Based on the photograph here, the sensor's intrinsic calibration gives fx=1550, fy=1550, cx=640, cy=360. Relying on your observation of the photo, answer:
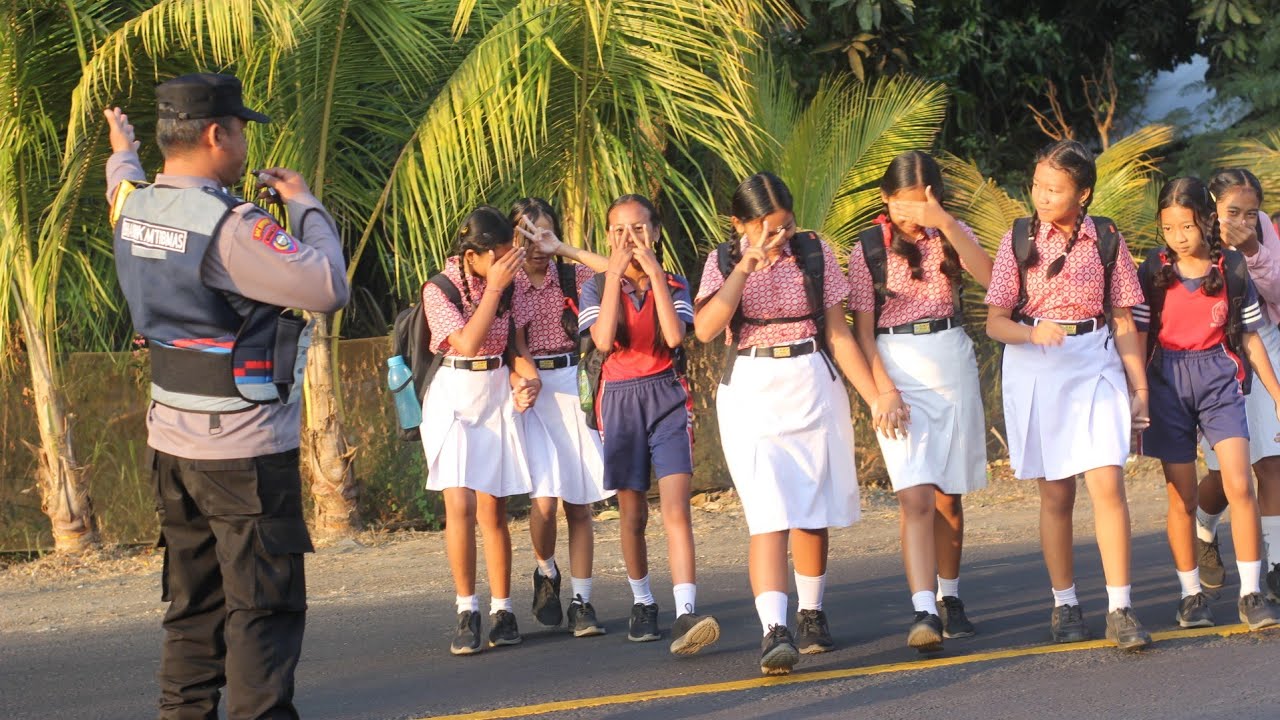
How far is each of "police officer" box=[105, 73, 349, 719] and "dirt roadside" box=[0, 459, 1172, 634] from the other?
3266 mm

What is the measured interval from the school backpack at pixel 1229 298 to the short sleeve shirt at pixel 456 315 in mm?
2688

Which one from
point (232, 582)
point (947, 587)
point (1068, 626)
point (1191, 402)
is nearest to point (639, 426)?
point (947, 587)

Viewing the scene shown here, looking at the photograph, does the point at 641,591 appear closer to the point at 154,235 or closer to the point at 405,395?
the point at 405,395

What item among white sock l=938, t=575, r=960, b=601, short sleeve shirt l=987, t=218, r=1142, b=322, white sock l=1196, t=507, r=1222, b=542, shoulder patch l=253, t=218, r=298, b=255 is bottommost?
white sock l=938, t=575, r=960, b=601

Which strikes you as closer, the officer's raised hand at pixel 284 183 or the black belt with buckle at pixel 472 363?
the officer's raised hand at pixel 284 183

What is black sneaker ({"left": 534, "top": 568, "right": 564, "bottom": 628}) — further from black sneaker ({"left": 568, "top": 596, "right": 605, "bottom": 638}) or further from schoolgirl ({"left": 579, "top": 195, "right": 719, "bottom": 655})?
schoolgirl ({"left": 579, "top": 195, "right": 719, "bottom": 655})

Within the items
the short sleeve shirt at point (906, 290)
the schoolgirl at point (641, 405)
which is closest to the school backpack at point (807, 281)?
the short sleeve shirt at point (906, 290)

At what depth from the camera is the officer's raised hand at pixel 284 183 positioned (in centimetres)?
448

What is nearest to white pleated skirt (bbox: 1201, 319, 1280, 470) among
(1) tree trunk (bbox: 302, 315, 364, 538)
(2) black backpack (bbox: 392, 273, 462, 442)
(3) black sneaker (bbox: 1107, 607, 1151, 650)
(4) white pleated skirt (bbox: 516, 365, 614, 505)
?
(3) black sneaker (bbox: 1107, 607, 1151, 650)

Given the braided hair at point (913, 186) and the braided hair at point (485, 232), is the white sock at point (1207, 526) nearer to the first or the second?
the braided hair at point (913, 186)

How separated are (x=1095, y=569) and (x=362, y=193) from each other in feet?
16.1

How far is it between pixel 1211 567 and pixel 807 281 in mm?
2744

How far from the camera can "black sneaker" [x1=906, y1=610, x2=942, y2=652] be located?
19.2ft

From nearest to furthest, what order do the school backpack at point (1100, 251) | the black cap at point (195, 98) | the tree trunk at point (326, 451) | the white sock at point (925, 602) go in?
the black cap at point (195, 98) < the white sock at point (925, 602) < the school backpack at point (1100, 251) < the tree trunk at point (326, 451)
